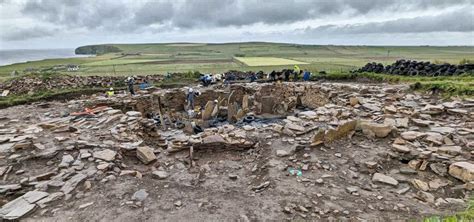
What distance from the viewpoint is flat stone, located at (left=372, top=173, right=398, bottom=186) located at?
4.68m

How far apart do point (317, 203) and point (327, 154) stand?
1.73m

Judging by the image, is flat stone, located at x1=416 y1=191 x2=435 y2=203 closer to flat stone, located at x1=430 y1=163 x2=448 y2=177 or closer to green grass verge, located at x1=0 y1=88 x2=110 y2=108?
flat stone, located at x1=430 y1=163 x2=448 y2=177

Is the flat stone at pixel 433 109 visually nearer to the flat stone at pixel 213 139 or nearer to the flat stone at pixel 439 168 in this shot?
the flat stone at pixel 439 168

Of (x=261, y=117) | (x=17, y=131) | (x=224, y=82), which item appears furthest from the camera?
(x=224, y=82)

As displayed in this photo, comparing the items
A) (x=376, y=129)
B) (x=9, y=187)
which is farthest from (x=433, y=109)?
(x=9, y=187)

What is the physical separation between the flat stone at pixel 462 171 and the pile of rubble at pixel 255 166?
0.02 meters

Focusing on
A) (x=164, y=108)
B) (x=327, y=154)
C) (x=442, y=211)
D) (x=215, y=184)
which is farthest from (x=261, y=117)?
(x=442, y=211)

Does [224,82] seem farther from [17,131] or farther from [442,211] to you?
[442,211]

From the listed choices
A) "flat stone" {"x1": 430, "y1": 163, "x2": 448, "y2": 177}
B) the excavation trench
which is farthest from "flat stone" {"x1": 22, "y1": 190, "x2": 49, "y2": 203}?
"flat stone" {"x1": 430, "y1": 163, "x2": 448, "y2": 177}

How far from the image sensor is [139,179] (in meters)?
4.94

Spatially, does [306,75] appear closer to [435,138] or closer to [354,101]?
[354,101]

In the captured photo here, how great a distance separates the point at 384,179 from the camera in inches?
187

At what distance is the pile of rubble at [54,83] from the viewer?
12.5 meters

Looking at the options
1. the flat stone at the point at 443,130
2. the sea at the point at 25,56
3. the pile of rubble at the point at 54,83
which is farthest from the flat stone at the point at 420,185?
the sea at the point at 25,56
